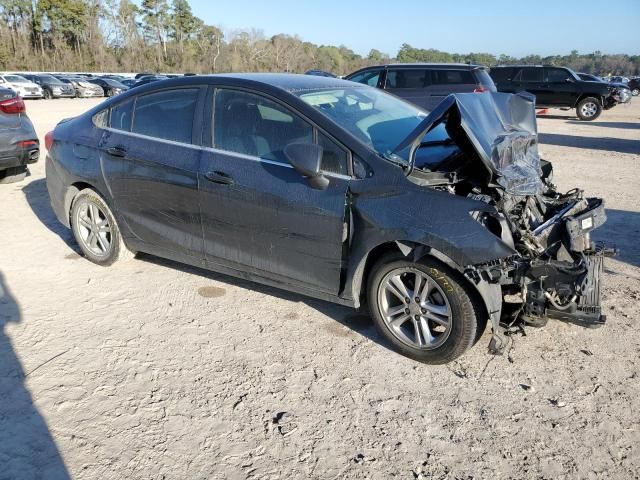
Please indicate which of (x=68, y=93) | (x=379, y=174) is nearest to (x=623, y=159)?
(x=379, y=174)

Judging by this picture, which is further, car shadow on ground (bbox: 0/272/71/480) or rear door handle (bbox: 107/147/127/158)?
rear door handle (bbox: 107/147/127/158)

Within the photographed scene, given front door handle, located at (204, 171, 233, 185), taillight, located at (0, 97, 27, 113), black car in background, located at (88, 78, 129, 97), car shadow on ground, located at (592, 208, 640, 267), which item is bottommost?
black car in background, located at (88, 78, 129, 97)

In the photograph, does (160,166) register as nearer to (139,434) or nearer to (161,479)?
(139,434)

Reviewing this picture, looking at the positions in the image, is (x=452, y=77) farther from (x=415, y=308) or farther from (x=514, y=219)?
(x=415, y=308)

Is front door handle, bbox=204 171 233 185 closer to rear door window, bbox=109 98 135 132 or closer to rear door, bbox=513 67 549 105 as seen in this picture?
rear door window, bbox=109 98 135 132

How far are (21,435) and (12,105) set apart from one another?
6.06 m

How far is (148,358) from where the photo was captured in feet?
11.3

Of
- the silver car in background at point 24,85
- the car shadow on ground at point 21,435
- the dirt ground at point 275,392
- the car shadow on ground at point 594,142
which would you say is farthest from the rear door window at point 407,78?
the silver car in background at point 24,85

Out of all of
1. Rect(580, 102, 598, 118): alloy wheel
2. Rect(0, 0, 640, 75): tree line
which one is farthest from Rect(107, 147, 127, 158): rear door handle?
Rect(0, 0, 640, 75): tree line

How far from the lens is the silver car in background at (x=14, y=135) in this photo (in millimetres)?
7129

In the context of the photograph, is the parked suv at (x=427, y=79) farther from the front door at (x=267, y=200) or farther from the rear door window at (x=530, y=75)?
the rear door window at (x=530, y=75)

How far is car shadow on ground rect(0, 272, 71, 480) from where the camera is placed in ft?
8.14

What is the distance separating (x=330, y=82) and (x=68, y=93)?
3628cm

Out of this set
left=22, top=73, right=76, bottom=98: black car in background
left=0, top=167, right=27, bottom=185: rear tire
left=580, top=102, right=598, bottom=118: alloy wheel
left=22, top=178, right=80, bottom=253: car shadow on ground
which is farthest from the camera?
left=22, top=73, right=76, bottom=98: black car in background
